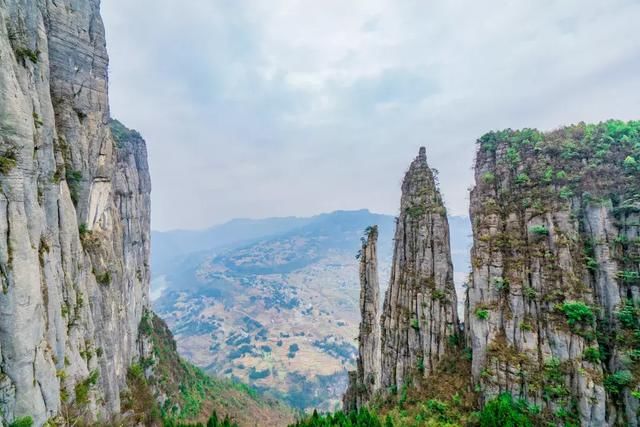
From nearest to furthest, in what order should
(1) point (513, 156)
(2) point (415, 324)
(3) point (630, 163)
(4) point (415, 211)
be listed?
(3) point (630, 163) < (1) point (513, 156) < (2) point (415, 324) < (4) point (415, 211)

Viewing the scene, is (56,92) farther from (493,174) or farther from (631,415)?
(631,415)

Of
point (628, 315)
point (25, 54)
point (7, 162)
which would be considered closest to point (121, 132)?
point (25, 54)

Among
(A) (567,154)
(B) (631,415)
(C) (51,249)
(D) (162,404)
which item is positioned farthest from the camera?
(D) (162,404)

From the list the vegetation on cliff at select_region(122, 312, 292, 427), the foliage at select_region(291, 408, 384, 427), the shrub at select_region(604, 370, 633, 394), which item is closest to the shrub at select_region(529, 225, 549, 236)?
the shrub at select_region(604, 370, 633, 394)

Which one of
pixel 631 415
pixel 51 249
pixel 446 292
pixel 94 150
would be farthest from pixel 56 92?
pixel 631 415

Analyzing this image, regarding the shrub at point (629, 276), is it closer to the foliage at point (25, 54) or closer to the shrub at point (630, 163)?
the shrub at point (630, 163)

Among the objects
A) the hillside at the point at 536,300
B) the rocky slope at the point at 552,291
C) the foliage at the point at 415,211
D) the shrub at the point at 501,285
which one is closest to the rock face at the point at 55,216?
the hillside at the point at 536,300

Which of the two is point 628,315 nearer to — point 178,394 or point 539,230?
point 539,230
